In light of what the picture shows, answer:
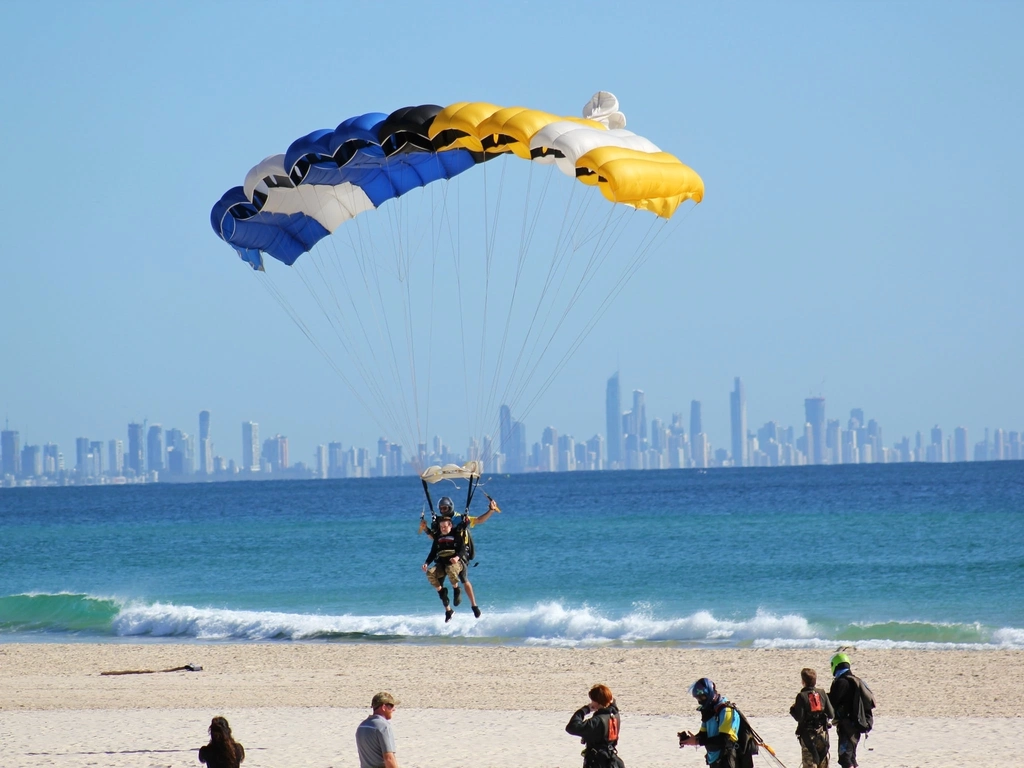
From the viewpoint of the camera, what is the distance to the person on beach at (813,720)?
792 centimetres

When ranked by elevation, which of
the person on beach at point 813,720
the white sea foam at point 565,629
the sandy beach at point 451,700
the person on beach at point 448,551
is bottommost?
the white sea foam at point 565,629

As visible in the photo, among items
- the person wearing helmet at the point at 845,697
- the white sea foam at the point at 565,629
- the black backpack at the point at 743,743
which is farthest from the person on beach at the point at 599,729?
the white sea foam at the point at 565,629

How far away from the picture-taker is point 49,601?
2703cm

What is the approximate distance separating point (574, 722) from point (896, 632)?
1460 centimetres

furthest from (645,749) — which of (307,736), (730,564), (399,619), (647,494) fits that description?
(647,494)

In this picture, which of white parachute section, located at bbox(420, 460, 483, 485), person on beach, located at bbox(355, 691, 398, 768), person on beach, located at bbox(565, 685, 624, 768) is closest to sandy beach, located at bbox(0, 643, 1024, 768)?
white parachute section, located at bbox(420, 460, 483, 485)

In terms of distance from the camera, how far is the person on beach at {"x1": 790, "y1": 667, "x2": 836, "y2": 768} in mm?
7922

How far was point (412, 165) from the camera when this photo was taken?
13.1m

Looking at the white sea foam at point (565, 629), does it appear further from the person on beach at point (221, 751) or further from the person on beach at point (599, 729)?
the person on beach at point (221, 751)

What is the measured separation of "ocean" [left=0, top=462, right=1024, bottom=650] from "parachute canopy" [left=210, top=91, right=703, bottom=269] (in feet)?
10.1

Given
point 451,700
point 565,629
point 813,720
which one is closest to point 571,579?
point 565,629

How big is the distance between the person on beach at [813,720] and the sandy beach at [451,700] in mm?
2242

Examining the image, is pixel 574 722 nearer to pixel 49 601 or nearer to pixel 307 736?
pixel 307 736

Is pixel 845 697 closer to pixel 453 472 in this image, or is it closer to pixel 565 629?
pixel 453 472
